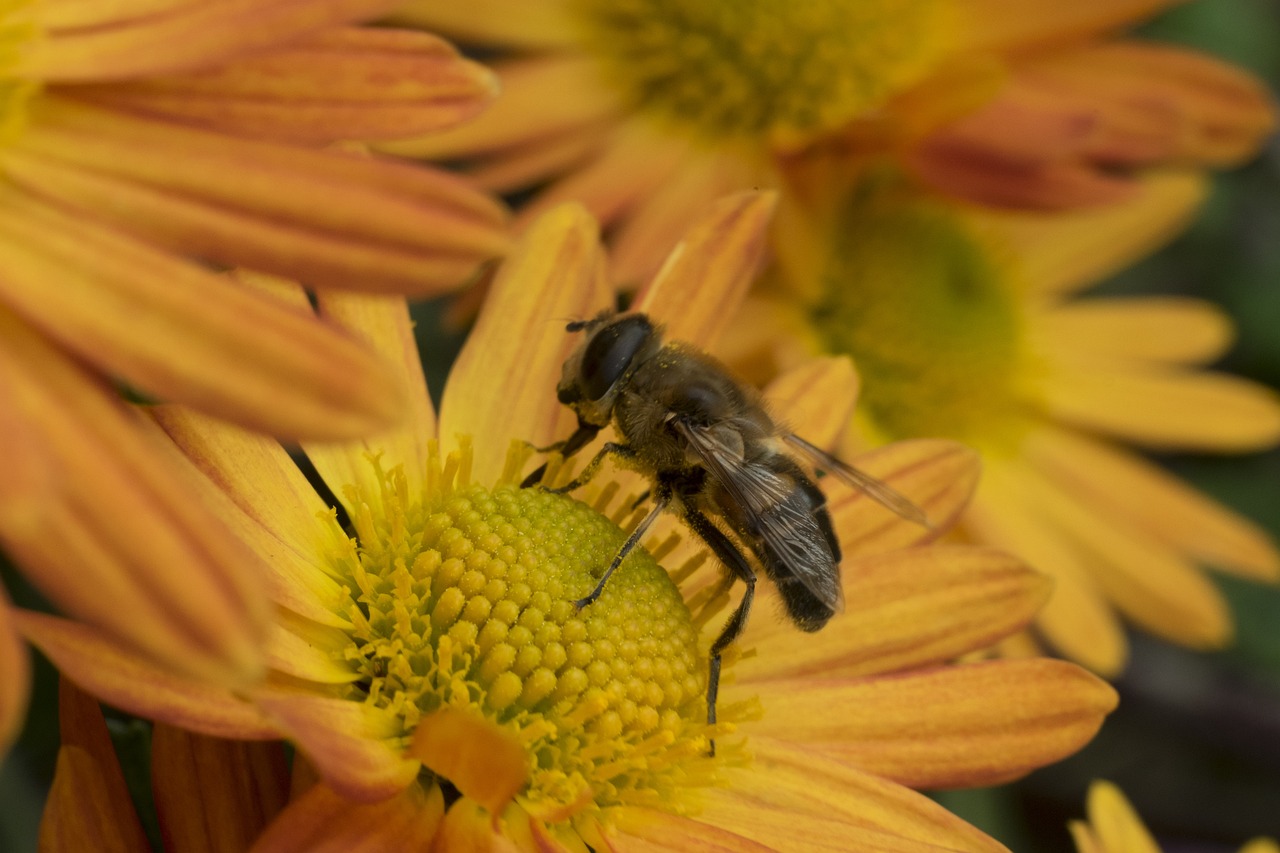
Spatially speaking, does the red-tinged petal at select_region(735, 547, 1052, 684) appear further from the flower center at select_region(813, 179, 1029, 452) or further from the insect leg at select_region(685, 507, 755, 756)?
the flower center at select_region(813, 179, 1029, 452)

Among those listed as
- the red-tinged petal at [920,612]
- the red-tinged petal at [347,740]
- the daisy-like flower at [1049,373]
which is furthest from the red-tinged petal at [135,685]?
the daisy-like flower at [1049,373]

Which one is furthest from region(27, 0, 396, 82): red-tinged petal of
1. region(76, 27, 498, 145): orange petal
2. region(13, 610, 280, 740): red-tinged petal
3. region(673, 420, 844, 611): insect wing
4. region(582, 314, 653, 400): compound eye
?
region(673, 420, 844, 611): insect wing

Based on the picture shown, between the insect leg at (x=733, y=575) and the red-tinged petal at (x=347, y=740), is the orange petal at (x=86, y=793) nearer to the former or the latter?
the red-tinged petal at (x=347, y=740)

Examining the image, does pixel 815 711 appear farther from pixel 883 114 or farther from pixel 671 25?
pixel 671 25

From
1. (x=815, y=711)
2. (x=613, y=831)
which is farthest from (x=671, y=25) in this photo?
(x=613, y=831)

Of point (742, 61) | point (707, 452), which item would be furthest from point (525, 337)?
point (742, 61)
